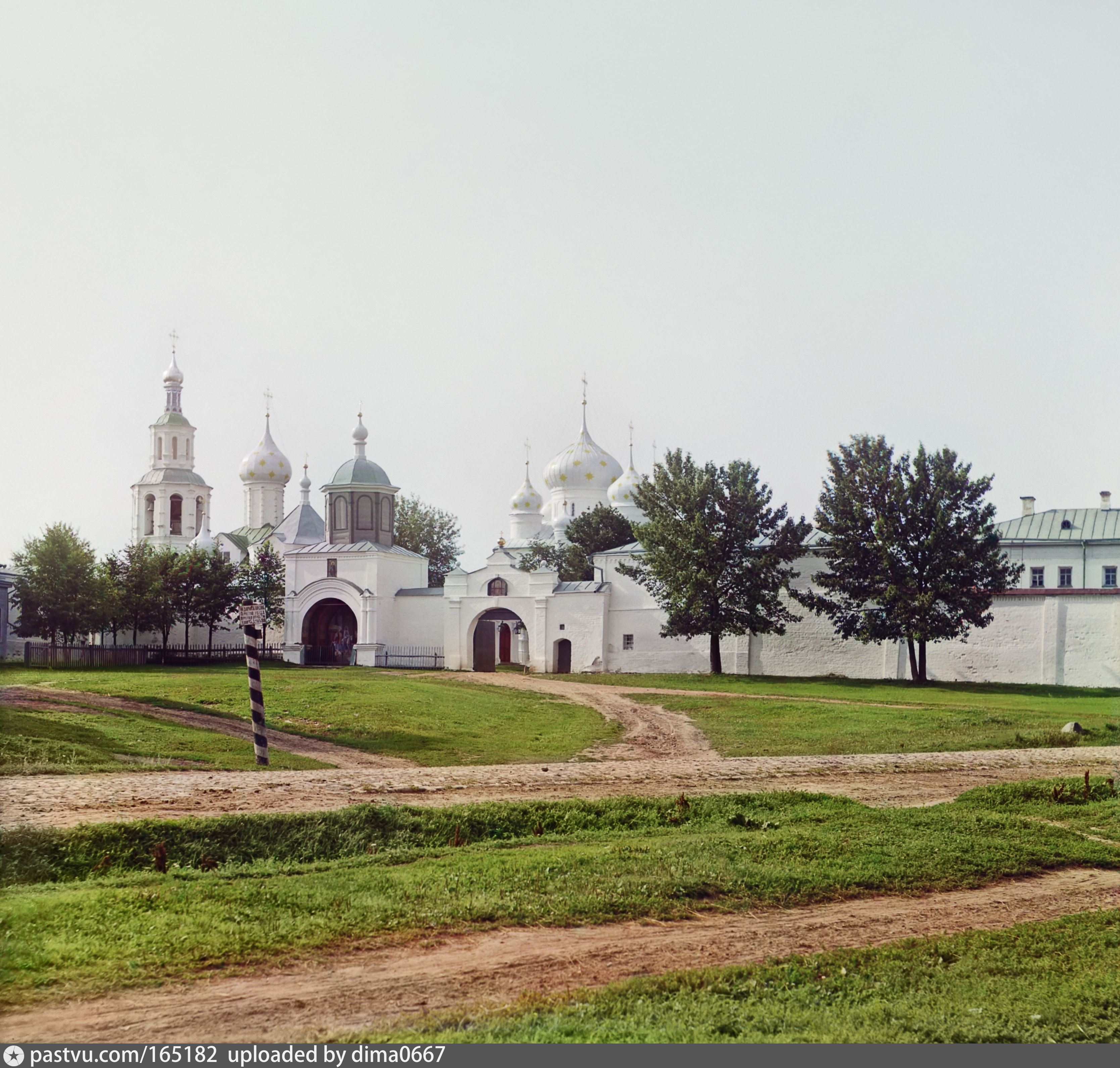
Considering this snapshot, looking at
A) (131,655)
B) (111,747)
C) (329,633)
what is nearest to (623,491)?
(329,633)

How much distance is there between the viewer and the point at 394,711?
71.4 ft

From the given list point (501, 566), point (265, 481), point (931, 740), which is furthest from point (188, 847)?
point (265, 481)

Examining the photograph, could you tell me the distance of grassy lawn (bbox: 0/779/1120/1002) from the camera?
6.43m

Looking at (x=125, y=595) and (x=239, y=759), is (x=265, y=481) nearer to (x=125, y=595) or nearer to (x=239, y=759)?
(x=125, y=595)

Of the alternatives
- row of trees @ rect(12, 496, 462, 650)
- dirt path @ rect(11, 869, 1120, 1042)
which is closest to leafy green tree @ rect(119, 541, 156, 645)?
row of trees @ rect(12, 496, 462, 650)

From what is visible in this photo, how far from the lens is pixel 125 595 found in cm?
4106

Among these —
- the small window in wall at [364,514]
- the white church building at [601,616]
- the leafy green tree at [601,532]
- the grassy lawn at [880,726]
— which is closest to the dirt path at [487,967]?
the grassy lawn at [880,726]

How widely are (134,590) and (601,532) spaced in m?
20.1

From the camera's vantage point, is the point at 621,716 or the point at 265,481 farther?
the point at 265,481

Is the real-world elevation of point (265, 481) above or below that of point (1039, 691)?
above

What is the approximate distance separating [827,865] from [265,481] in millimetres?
57463

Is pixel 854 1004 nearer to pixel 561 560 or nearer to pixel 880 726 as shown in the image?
pixel 880 726

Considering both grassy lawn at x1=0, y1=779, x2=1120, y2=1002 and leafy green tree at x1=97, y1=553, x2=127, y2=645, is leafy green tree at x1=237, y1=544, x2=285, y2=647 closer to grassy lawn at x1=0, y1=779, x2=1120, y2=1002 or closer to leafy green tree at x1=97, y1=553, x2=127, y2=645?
leafy green tree at x1=97, y1=553, x2=127, y2=645

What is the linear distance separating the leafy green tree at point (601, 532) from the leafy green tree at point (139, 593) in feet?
60.7
